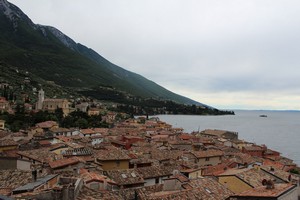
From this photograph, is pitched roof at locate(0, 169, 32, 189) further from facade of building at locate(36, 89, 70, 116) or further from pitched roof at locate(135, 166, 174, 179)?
facade of building at locate(36, 89, 70, 116)

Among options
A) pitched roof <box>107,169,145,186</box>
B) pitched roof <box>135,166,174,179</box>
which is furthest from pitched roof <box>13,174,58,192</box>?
pitched roof <box>135,166,174,179</box>

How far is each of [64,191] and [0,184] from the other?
9.05 metres

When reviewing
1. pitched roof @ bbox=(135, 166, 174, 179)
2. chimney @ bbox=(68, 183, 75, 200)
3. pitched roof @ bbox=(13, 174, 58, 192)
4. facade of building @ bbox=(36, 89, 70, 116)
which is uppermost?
facade of building @ bbox=(36, 89, 70, 116)

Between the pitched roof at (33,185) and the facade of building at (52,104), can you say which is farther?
the facade of building at (52,104)

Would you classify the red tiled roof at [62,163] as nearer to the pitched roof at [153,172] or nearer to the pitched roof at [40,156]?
the pitched roof at [40,156]

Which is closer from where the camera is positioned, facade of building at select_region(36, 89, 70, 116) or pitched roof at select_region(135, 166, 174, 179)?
pitched roof at select_region(135, 166, 174, 179)

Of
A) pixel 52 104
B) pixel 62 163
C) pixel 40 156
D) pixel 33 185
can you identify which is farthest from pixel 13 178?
pixel 52 104

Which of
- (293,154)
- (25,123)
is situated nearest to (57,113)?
(25,123)

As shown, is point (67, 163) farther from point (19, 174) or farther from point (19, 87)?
point (19, 87)

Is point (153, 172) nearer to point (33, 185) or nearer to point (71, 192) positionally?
point (33, 185)

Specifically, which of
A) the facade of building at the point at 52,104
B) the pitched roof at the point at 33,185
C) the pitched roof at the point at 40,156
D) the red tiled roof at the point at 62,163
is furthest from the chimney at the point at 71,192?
the facade of building at the point at 52,104

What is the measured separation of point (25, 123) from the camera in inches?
3366

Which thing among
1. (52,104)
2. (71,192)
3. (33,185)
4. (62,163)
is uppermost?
(52,104)

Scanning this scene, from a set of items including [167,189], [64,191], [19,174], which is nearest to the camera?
[64,191]
